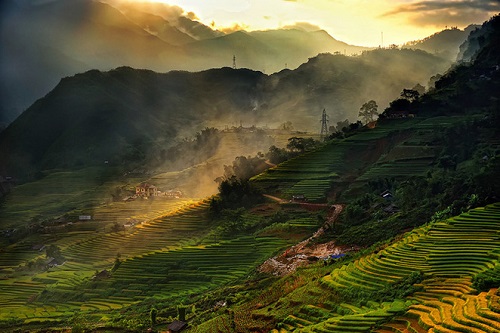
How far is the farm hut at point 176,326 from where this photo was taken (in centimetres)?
3394

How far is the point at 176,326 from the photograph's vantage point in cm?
3419

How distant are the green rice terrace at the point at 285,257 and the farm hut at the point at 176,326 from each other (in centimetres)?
80

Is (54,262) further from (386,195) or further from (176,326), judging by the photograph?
(386,195)

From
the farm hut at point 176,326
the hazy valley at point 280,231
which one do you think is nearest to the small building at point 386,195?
the hazy valley at point 280,231

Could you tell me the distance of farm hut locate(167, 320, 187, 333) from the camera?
3394cm

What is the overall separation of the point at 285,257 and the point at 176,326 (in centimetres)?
1123

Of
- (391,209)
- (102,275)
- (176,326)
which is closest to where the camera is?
(176,326)

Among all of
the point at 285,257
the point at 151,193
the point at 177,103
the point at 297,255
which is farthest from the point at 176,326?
the point at 177,103

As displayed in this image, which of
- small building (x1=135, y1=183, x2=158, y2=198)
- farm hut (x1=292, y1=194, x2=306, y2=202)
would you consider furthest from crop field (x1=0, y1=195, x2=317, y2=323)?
small building (x1=135, y1=183, x2=158, y2=198)

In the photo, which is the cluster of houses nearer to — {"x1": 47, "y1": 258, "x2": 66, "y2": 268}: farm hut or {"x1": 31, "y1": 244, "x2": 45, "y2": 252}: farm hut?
{"x1": 31, "y1": 244, "x2": 45, "y2": 252}: farm hut

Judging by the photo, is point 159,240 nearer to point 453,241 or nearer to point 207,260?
point 207,260

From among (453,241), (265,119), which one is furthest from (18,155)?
(453,241)

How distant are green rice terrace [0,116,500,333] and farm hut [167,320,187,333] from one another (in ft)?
2.64

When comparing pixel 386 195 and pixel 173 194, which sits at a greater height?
pixel 386 195
